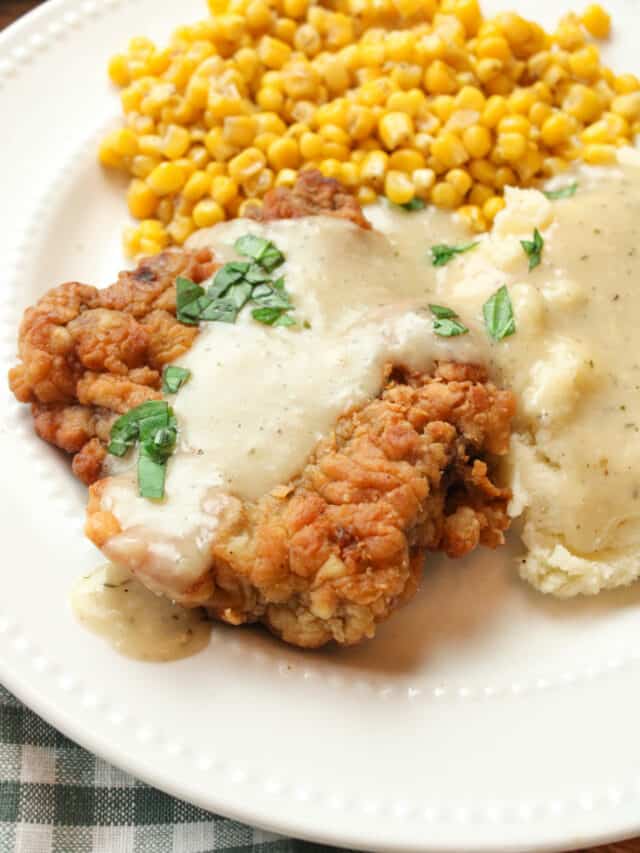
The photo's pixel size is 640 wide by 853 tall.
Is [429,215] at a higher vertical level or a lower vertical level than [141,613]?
lower

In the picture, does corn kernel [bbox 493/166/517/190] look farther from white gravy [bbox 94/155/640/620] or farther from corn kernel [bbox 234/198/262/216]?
corn kernel [bbox 234/198/262/216]

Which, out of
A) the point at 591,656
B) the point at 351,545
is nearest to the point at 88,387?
the point at 351,545

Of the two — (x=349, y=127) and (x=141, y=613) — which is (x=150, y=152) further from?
(x=141, y=613)

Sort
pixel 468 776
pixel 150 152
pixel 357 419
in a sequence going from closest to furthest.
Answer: pixel 468 776
pixel 357 419
pixel 150 152

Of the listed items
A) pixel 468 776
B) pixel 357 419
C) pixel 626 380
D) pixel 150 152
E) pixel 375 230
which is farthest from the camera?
pixel 150 152

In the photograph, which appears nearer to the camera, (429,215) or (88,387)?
(88,387)

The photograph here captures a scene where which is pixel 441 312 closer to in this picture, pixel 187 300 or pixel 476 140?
pixel 187 300

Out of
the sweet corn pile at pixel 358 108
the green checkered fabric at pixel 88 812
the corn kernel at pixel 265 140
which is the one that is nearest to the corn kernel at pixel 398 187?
the sweet corn pile at pixel 358 108

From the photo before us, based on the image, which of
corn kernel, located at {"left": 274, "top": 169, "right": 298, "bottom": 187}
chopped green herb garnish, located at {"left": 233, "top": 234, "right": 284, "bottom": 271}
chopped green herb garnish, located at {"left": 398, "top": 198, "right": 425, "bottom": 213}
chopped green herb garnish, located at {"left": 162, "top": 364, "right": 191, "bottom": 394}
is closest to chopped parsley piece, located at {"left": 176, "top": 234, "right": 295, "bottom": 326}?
chopped green herb garnish, located at {"left": 233, "top": 234, "right": 284, "bottom": 271}
